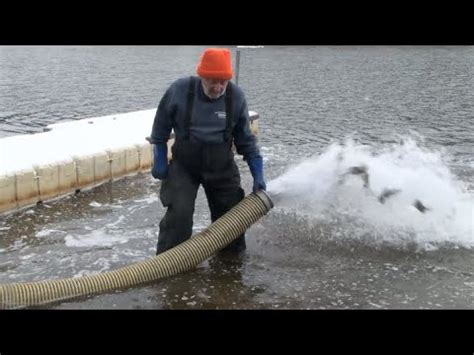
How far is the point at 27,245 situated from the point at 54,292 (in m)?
1.75

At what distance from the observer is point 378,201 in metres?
7.16

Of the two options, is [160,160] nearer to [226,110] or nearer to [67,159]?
[226,110]

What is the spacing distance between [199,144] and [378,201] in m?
2.72

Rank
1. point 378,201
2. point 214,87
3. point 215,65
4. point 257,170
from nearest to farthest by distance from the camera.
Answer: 1. point 215,65
2. point 214,87
3. point 257,170
4. point 378,201

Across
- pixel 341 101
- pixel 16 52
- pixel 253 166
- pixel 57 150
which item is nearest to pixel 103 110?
pixel 341 101

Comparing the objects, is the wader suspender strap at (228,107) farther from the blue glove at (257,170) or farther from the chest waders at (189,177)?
the blue glove at (257,170)

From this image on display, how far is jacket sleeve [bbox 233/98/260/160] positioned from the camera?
5715 mm

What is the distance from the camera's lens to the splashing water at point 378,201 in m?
6.98

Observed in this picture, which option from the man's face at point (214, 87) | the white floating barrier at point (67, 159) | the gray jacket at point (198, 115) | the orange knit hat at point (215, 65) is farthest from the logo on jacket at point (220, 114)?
the white floating barrier at point (67, 159)

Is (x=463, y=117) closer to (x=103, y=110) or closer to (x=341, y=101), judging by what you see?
(x=341, y=101)

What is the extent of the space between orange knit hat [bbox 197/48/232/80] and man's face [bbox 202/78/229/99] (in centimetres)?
9

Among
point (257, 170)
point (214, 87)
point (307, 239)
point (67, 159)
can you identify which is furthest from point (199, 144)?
point (67, 159)

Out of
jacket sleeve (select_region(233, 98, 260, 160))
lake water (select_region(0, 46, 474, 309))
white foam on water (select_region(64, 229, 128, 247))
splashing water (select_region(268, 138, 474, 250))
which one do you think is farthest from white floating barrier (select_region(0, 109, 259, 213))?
jacket sleeve (select_region(233, 98, 260, 160))

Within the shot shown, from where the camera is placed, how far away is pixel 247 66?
96.2 ft
